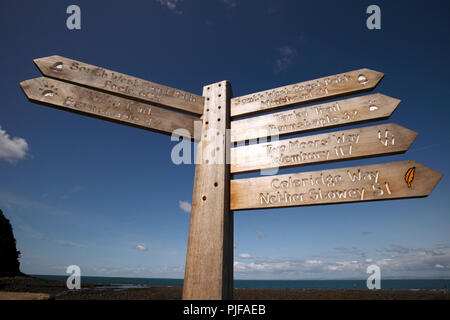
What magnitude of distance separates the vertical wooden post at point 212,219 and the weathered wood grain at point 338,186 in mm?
221

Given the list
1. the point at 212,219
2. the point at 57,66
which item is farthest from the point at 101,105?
the point at 212,219

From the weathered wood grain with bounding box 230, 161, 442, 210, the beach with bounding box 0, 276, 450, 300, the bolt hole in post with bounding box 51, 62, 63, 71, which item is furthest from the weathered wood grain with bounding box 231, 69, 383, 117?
the beach with bounding box 0, 276, 450, 300

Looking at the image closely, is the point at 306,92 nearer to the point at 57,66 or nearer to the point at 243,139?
the point at 243,139

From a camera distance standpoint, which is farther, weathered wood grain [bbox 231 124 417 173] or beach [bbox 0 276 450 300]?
beach [bbox 0 276 450 300]

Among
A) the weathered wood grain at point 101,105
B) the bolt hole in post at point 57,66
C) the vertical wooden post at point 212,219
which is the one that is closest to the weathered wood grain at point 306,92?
the vertical wooden post at point 212,219

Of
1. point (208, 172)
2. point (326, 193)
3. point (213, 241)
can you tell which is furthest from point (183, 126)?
point (326, 193)

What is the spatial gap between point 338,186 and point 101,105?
2.69 metres

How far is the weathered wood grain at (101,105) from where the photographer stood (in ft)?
8.87

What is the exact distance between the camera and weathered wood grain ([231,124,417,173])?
2.30 meters

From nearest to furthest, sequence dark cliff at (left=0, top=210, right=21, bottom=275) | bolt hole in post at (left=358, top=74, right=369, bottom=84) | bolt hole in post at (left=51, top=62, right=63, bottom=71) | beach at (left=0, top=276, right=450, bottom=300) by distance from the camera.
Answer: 1. bolt hole in post at (left=358, top=74, right=369, bottom=84)
2. bolt hole in post at (left=51, top=62, right=63, bottom=71)
3. beach at (left=0, top=276, right=450, bottom=300)
4. dark cliff at (left=0, top=210, right=21, bottom=275)

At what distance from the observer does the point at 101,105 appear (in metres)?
2.80

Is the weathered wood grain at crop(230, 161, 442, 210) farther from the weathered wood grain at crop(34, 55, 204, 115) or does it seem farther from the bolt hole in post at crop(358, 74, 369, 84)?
the weathered wood grain at crop(34, 55, 204, 115)
